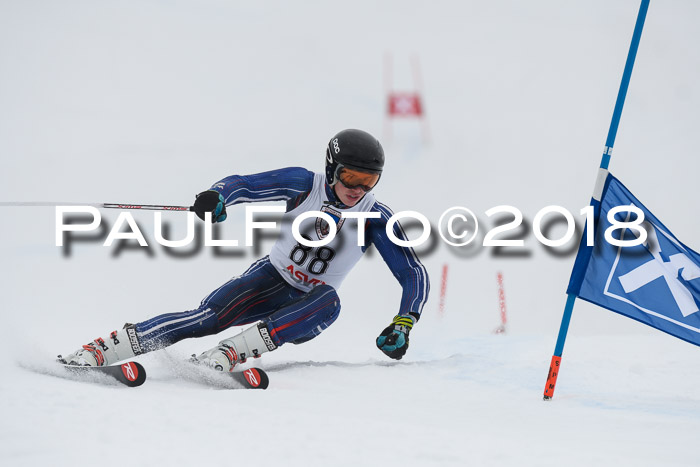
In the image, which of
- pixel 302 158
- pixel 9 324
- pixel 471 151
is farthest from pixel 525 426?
pixel 471 151

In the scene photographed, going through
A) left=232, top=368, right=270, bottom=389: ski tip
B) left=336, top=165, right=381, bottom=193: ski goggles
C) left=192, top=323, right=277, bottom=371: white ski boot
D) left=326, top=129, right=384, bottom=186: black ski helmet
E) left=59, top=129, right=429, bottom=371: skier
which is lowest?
left=232, top=368, right=270, bottom=389: ski tip

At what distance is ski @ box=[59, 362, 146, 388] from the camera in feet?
10.4

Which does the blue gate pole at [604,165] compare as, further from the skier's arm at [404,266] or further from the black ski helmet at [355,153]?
the black ski helmet at [355,153]

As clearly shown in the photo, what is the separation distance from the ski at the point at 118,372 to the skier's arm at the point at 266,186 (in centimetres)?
97

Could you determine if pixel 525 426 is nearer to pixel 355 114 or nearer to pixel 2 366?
pixel 2 366

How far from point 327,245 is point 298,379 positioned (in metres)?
0.76

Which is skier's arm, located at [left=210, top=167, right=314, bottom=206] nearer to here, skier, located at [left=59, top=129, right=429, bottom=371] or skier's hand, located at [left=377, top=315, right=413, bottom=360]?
skier, located at [left=59, top=129, right=429, bottom=371]

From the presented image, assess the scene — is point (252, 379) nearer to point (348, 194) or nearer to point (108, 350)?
point (108, 350)

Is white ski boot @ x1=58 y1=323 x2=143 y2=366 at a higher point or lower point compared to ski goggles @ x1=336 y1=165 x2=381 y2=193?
lower

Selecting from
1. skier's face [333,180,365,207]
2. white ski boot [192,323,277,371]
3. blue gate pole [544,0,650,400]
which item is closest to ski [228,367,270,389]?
white ski boot [192,323,277,371]

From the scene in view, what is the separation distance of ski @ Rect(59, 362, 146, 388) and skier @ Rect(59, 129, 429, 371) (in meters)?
0.19

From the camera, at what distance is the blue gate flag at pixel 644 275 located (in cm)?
387

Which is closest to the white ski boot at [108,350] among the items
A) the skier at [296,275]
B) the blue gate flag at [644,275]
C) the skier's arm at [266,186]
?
the skier at [296,275]

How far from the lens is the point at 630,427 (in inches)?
127
